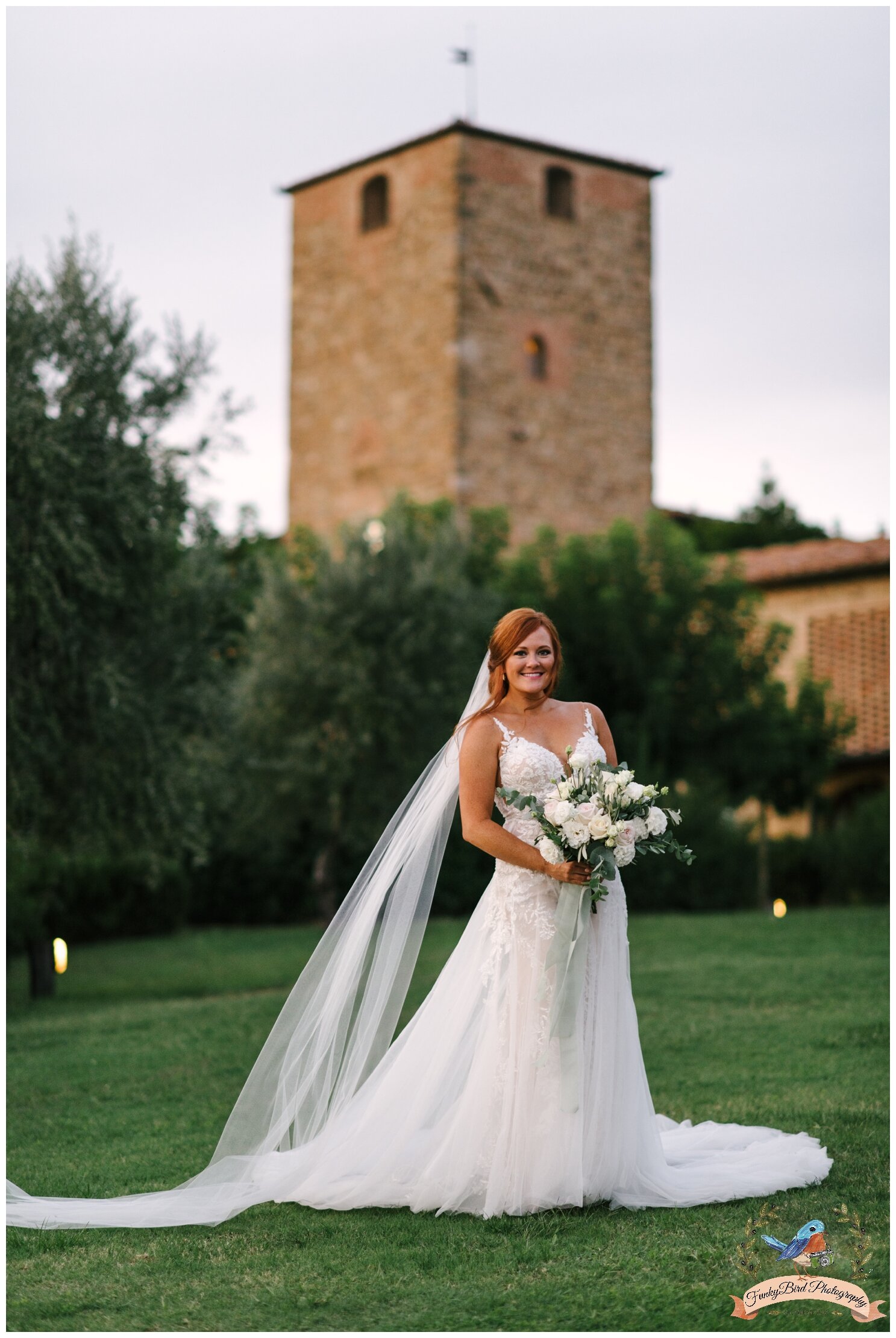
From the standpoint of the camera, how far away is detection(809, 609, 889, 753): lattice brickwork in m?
31.2

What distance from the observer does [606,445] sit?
3525 centimetres

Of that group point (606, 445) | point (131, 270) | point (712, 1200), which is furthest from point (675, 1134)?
point (606, 445)

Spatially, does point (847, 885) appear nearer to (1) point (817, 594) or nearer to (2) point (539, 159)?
(1) point (817, 594)

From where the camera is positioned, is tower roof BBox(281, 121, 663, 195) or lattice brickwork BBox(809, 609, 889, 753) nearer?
lattice brickwork BBox(809, 609, 889, 753)

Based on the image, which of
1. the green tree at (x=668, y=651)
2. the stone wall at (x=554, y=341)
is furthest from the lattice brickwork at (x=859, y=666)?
the stone wall at (x=554, y=341)

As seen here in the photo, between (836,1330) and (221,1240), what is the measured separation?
2.23 meters

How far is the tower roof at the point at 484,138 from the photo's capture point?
33250mm

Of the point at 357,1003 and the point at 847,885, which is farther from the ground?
the point at 357,1003

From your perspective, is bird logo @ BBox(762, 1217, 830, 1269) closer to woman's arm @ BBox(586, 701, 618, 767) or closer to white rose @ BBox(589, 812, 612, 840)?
white rose @ BBox(589, 812, 612, 840)

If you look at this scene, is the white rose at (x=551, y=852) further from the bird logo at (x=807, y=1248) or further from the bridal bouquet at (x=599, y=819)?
the bird logo at (x=807, y=1248)

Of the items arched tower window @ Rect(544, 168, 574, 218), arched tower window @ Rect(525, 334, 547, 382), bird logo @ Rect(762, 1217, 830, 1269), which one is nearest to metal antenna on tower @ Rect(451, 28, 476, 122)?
arched tower window @ Rect(544, 168, 574, 218)

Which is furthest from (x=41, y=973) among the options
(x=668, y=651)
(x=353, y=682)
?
(x=668, y=651)

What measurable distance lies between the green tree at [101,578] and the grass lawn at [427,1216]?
1868mm

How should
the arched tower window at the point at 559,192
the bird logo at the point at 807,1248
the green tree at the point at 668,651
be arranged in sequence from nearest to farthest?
1. the bird logo at the point at 807,1248
2. the green tree at the point at 668,651
3. the arched tower window at the point at 559,192
